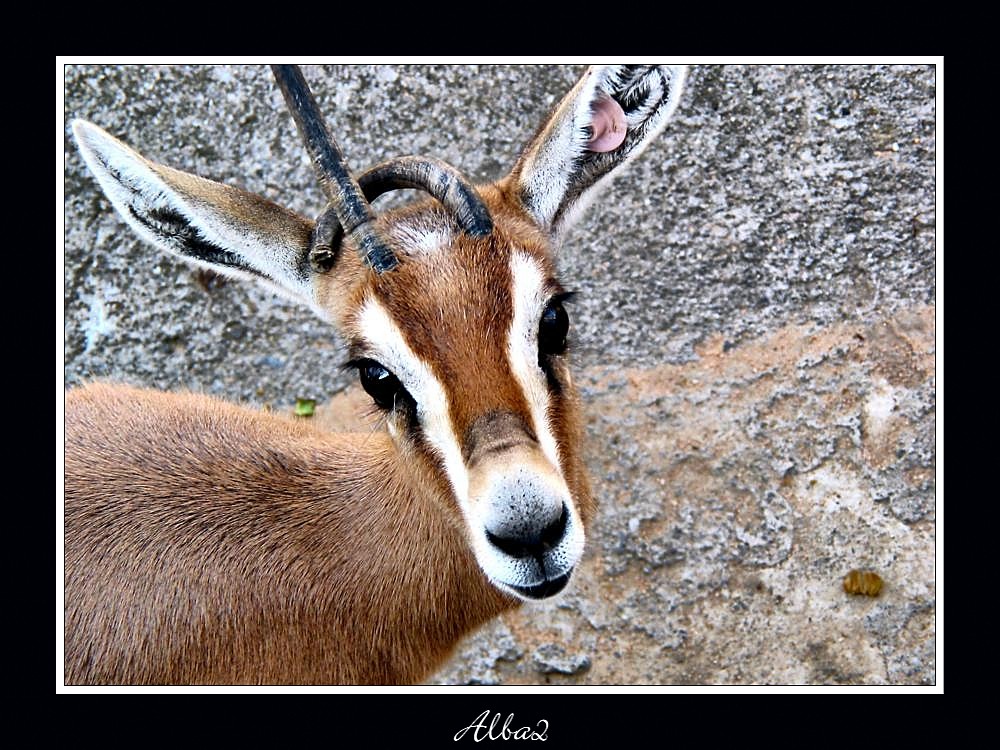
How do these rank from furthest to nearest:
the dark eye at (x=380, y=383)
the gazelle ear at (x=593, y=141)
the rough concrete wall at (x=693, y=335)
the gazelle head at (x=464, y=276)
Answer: the rough concrete wall at (x=693, y=335) < the gazelle ear at (x=593, y=141) < the dark eye at (x=380, y=383) < the gazelle head at (x=464, y=276)

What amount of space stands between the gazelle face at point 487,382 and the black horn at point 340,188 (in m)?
0.05

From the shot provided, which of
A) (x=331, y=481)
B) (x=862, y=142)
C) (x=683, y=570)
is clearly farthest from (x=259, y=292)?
(x=862, y=142)

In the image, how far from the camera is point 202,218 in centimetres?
235

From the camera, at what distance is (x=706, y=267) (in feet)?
12.5

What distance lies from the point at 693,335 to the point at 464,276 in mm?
1872

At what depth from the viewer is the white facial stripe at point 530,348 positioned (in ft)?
7.13

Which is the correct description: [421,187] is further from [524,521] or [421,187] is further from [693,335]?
[693,335]

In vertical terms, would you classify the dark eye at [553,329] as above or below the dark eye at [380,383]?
above

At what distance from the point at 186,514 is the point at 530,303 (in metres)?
1.29

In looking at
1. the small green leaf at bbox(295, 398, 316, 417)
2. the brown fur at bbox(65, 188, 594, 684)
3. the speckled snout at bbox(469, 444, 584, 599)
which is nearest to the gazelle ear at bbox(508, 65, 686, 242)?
the brown fur at bbox(65, 188, 594, 684)

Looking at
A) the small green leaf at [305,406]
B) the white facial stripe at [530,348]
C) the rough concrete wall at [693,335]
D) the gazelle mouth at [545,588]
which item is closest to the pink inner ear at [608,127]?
the white facial stripe at [530,348]

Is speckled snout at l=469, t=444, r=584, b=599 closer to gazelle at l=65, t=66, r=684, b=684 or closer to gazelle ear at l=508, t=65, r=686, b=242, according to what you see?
gazelle at l=65, t=66, r=684, b=684

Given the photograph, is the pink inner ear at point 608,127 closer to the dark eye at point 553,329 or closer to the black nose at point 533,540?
the dark eye at point 553,329

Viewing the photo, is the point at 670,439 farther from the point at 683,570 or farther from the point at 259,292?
the point at 259,292
